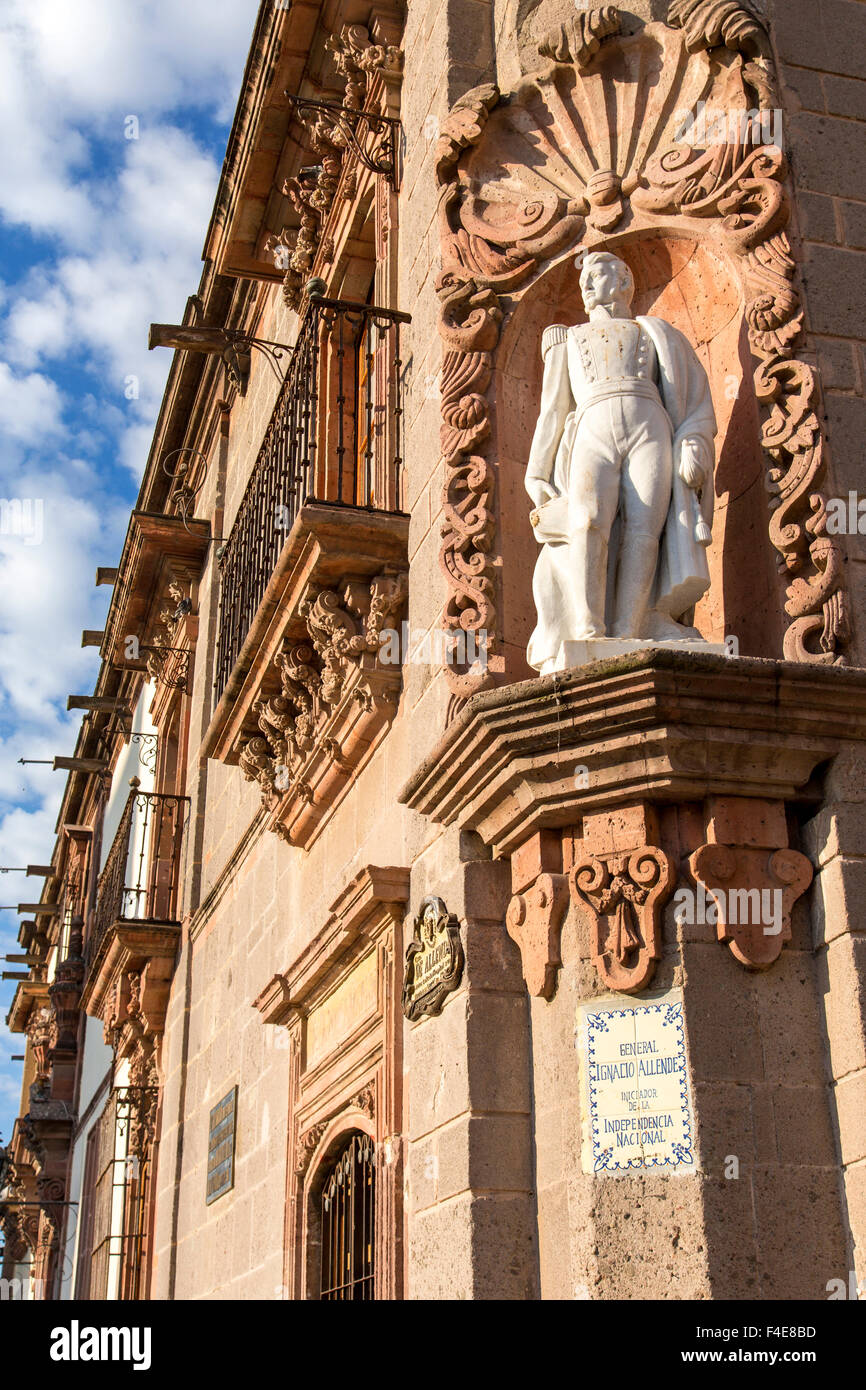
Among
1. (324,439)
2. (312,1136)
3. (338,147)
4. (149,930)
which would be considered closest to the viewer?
(312,1136)

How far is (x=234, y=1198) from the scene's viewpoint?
8.45 meters

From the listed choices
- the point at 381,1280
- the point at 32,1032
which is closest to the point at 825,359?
the point at 381,1280

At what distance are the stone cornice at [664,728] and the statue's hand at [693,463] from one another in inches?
32.2

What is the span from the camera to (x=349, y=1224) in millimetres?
6570

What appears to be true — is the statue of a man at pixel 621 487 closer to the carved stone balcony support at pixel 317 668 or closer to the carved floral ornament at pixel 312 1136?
the carved stone balcony support at pixel 317 668

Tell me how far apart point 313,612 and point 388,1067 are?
190 centimetres

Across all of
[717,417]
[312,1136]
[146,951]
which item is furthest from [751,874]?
[146,951]

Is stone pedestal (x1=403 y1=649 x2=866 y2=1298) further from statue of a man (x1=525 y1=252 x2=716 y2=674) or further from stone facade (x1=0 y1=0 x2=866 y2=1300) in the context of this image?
statue of a man (x1=525 y1=252 x2=716 y2=674)

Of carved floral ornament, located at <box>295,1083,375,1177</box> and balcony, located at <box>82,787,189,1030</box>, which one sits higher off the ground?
balcony, located at <box>82,787,189,1030</box>

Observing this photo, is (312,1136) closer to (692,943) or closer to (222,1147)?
(222,1147)

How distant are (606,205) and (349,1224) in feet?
13.9

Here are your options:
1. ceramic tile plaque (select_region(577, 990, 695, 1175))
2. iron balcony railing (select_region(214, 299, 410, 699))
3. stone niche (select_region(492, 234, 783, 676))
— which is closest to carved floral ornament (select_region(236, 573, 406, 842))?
iron balcony railing (select_region(214, 299, 410, 699))

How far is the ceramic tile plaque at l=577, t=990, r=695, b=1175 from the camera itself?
13.6 feet

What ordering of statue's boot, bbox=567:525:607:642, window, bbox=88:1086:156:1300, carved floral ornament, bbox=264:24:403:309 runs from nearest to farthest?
statue's boot, bbox=567:525:607:642, carved floral ornament, bbox=264:24:403:309, window, bbox=88:1086:156:1300
